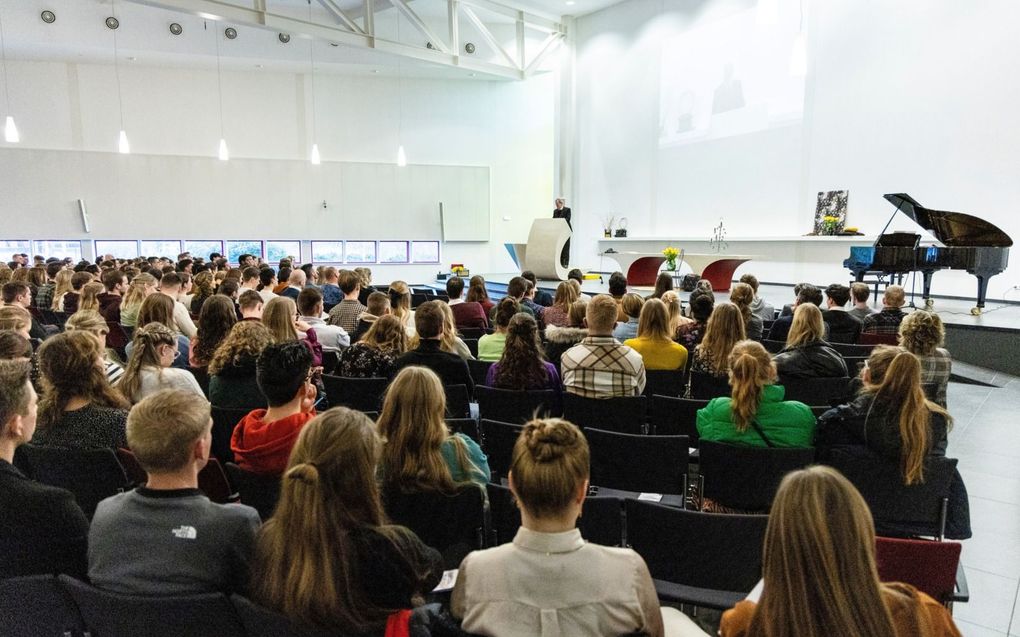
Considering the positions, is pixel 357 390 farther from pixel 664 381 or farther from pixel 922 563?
pixel 922 563

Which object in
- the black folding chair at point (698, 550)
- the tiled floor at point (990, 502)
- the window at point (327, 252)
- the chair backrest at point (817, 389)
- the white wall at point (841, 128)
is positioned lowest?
the tiled floor at point (990, 502)

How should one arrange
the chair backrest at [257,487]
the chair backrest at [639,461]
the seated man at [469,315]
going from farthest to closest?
the seated man at [469,315], the chair backrest at [639,461], the chair backrest at [257,487]

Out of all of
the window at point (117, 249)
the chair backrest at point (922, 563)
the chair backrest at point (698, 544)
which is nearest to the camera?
the chair backrest at point (922, 563)

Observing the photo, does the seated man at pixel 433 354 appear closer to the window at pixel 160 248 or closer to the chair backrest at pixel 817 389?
the chair backrest at pixel 817 389

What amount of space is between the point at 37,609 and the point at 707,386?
3459mm

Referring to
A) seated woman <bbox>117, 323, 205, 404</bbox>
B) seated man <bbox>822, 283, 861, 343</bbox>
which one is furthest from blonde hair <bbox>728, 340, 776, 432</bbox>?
seated man <bbox>822, 283, 861, 343</bbox>

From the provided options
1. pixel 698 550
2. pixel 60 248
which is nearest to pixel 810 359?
pixel 698 550

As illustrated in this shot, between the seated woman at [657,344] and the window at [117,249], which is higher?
the window at [117,249]

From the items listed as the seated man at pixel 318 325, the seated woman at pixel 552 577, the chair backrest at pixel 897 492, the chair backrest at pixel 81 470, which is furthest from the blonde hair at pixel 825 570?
the seated man at pixel 318 325

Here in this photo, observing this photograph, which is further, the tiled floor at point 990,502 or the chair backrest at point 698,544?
the tiled floor at point 990,502

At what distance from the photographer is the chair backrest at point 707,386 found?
156 inches

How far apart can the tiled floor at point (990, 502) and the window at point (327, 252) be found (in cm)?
1380

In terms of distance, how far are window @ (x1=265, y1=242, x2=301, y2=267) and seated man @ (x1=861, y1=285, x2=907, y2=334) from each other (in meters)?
13.7

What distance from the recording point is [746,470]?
8.80 feet
